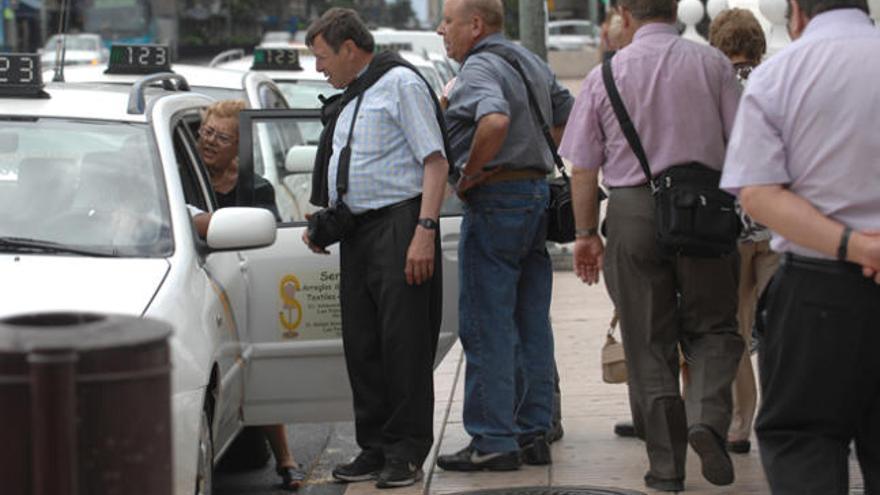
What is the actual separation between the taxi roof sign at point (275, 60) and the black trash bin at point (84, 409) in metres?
10.0

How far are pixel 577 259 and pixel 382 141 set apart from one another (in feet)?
2.87

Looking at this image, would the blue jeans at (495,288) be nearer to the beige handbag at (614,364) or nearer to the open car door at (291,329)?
the beige handbag at (614,364)

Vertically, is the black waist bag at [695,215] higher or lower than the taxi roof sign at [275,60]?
higher

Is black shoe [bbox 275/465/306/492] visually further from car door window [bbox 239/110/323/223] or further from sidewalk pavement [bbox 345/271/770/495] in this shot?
car door window [bbox 239/110/323/223]

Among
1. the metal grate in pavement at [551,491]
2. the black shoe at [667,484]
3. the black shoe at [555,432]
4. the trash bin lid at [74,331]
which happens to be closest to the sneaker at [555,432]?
the black shoe at [555,432]

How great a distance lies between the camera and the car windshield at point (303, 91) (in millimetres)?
13336

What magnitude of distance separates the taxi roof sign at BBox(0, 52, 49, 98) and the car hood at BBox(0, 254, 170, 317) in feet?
3.69

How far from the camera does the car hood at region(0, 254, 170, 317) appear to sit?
19.2 ft

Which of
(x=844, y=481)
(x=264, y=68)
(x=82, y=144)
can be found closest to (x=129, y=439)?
(x=844, y=481)

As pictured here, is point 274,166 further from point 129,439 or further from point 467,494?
point 129,439

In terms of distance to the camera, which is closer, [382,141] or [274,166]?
[382,141]

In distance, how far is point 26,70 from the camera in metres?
7.24

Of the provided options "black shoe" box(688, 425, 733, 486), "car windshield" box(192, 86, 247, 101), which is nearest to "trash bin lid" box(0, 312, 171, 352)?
"black shoe" box(688, 425, 733, 486)

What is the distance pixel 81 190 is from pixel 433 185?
1.30 meters
